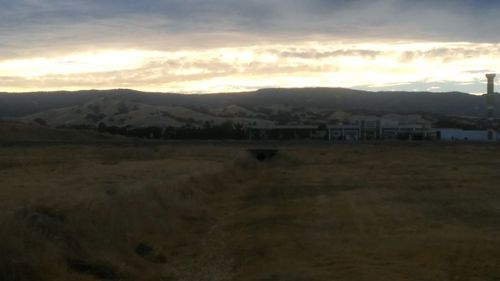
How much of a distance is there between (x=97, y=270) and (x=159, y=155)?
54.4 meters

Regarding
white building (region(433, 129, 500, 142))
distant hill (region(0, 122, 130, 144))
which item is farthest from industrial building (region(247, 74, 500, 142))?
distant hill (region(0, 122, 130, 144))

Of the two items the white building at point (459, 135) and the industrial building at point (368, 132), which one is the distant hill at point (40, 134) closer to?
the industrial building at point (368, 132)

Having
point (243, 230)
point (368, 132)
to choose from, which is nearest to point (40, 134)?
point (368, 132)

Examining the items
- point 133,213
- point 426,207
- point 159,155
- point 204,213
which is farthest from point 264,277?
point 159,155

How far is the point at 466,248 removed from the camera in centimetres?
1855

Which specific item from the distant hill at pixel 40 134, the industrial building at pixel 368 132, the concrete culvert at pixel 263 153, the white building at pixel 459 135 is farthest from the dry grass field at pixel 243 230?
the white building at pixel 459 135

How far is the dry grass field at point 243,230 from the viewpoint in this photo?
601 inches

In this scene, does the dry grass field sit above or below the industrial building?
above

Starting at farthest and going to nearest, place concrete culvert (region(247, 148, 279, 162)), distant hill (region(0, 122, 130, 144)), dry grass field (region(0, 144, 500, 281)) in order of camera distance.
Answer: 1. distant hill (region(0, 122, 130, 144))
2. concrete culvert (region(247, 148, 279, 162))
3. dry grass field (region(0, 144, 500, 281))

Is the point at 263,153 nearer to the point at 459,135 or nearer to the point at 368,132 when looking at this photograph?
the point at 459,135

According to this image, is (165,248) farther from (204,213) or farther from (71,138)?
(71,138)

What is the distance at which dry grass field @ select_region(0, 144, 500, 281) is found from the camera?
50.1ft

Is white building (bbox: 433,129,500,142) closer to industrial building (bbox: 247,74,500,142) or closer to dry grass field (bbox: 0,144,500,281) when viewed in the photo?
industrial building (bbox: 247,74,500,142)

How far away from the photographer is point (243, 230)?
75.2 feet
